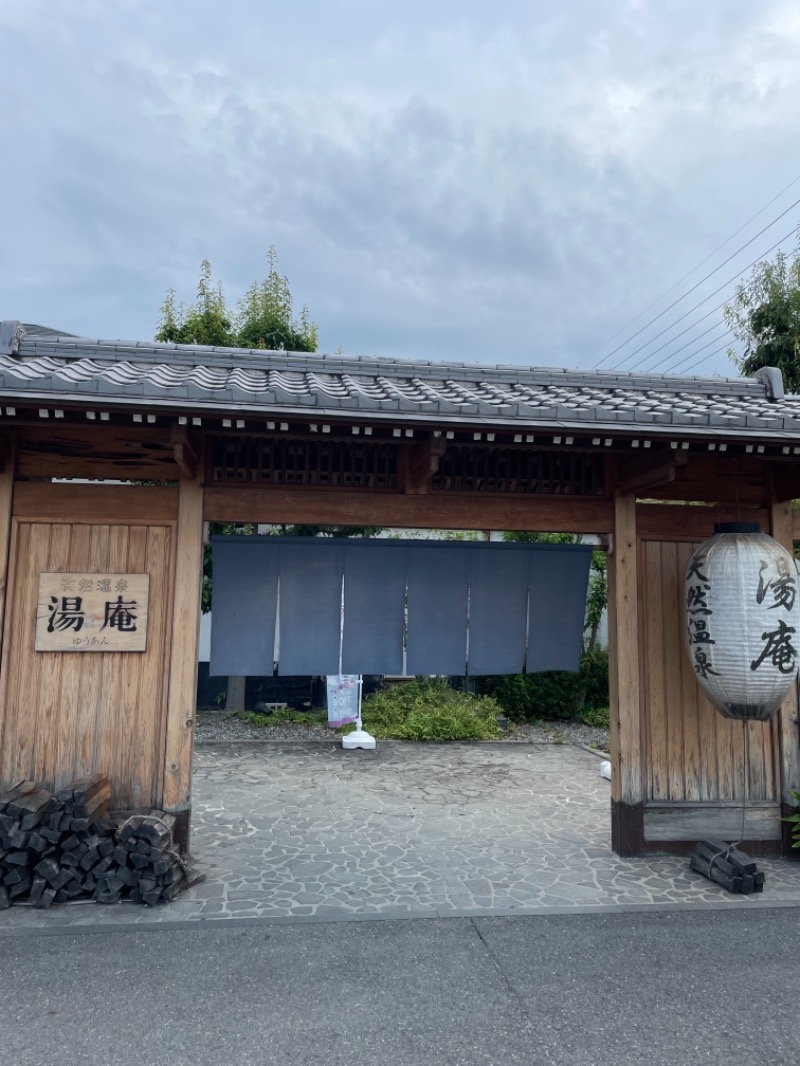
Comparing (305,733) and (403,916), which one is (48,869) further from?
(305,733)

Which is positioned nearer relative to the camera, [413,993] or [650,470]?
[413,993]

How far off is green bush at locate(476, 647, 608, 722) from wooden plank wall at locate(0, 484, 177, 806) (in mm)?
9885

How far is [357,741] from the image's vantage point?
1138 centimetres

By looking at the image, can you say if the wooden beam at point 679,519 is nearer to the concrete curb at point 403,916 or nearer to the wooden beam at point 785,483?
the wooden beam at point 785,483

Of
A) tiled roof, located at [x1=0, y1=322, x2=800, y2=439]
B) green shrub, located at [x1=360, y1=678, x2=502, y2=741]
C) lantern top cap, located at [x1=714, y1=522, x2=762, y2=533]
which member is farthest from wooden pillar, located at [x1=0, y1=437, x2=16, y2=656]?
green shrub, located at [x1=360, y1=678, x2=502, y2=741]

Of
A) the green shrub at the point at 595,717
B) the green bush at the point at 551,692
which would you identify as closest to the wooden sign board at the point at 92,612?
the green bush at the point at 551,692

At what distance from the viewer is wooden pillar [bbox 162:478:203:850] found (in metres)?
5.51

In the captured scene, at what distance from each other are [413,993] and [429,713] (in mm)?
9003

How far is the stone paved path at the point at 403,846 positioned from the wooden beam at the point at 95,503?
307cm

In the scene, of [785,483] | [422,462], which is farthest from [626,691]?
[422,462]

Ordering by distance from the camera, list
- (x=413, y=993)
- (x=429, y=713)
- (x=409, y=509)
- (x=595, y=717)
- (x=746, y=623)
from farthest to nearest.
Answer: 1. (x=595, y=717)
2. (x=429, y=713)
3. (x=409, y=509)
4. (x=746, y=623)
5. (x=413, y=993)

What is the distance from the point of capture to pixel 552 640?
6.71 meters

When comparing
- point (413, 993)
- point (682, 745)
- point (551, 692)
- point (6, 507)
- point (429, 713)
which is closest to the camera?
point (413, 993)

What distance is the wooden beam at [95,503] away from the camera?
18.4 feet
